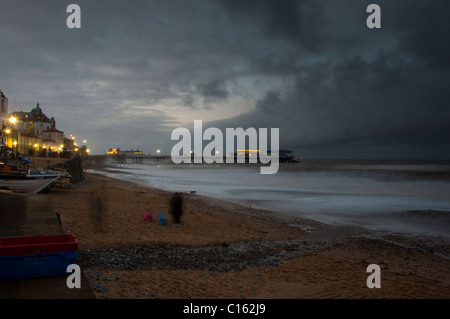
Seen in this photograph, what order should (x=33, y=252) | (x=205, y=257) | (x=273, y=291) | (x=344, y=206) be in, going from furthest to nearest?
(x=344, y=206) → (x=205, y=257) → (x=273, y=291) → (x=33, y=252)

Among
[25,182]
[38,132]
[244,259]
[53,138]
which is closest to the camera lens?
[244,259]

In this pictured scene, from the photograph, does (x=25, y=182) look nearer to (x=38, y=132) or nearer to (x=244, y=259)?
(x=244, y=259)

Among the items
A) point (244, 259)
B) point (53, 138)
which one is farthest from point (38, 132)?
point (244, 259)

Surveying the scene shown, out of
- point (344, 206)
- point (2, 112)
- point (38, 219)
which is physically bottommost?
point (344, 206)

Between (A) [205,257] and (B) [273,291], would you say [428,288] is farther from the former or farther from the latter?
(A) [205,257]

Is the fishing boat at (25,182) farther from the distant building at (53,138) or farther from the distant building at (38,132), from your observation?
the distant building at (53,138)

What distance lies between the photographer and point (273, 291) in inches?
242

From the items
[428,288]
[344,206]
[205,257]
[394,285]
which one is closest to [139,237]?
[205,257]

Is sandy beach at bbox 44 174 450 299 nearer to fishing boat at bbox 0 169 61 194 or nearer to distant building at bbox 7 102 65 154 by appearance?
fishing boat at bbox 0 169 61 194

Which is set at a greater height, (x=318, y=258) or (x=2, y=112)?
(x=2, y=112)

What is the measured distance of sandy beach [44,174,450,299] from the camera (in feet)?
20.3

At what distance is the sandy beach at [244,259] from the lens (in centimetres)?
620

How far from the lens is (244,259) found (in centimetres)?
855

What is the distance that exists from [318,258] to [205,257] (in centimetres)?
357
